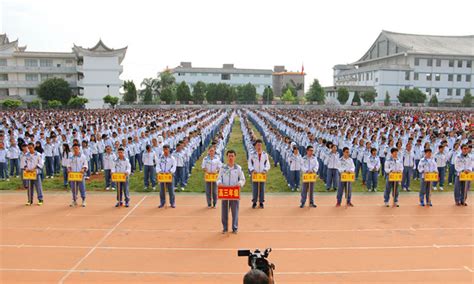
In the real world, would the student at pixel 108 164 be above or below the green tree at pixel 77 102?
below

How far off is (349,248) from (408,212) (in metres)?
3.18

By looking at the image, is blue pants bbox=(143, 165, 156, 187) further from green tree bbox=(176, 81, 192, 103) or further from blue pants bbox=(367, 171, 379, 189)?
Result: green tree bbox=(176, 81, 192, 103)

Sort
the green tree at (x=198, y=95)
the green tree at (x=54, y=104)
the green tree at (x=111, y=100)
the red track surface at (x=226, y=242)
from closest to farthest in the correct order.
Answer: the red track surface at (x=226, y=242), the green tree at (x=54, y=104), the green tree at (x=111, y=100), the green tree at (x=198, y=95)

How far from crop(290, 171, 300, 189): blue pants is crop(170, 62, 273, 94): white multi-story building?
237 ft

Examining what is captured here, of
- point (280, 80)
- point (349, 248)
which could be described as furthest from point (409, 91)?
point (349, 248)

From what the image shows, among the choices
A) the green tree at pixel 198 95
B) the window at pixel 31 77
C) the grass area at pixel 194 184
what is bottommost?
the grass area at pixel 194 184

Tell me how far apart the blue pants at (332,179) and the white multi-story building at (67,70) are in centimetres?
5105

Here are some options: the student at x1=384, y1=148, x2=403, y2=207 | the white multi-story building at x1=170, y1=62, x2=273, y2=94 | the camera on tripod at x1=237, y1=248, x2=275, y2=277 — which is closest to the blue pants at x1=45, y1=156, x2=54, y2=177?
the student at x1=384, y1=148, x2=403, y2=207

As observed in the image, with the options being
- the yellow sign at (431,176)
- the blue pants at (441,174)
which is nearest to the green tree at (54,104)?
the blue pants at (441,174)

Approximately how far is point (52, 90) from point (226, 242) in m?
51.3

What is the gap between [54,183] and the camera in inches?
527

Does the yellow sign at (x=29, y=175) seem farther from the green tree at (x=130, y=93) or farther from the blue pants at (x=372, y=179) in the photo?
the green tree at (x=130, y=93)

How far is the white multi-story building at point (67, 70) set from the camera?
56875 mm

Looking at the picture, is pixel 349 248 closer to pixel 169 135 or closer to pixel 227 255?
pixel 227 255
